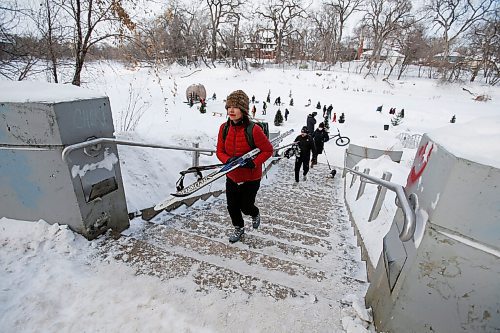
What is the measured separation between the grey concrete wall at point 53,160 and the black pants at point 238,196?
49.7 inches

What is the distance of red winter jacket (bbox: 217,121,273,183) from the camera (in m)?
2.88

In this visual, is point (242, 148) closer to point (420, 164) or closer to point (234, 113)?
point (234, 113)

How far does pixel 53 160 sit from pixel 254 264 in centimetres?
199

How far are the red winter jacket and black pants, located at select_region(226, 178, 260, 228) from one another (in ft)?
0.28

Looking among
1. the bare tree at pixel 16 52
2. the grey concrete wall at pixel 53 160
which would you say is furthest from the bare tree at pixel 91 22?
the grey concrete wall at pixel 53 160

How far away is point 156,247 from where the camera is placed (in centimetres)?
266

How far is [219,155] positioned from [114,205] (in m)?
1.22

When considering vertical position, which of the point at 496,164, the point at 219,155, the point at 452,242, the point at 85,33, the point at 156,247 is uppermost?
the point at 85,33

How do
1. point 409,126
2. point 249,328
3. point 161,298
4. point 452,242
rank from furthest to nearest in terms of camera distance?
1. point 409,126
2. point 161,298
3. point 249,328
4. point 452,242

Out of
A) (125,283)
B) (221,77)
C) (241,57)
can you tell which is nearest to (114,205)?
(125,283)

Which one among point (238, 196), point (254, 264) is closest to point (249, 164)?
point (238, 196)

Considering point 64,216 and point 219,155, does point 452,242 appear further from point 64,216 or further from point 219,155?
point 64,216

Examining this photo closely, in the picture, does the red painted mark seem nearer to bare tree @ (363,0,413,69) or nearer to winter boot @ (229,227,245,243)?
winter boot @ (229,227,245,243)

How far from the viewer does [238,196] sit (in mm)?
3131
